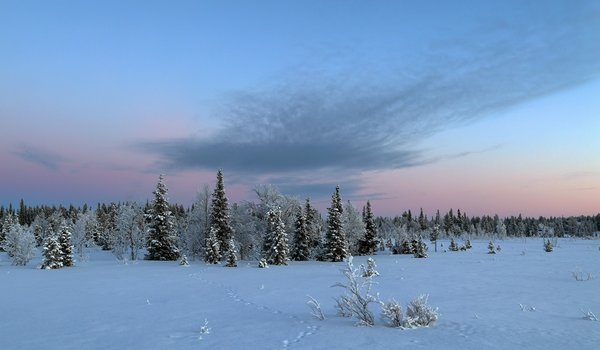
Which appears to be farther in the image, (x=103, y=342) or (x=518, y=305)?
(x=518, y=305)

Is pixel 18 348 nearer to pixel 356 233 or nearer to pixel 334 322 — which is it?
pixel 334 322

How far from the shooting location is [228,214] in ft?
164

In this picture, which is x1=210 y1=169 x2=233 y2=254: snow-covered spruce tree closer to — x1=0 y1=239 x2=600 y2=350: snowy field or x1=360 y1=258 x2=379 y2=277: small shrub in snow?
x1=0 y1=239 x2=600 y2=350: snowy field

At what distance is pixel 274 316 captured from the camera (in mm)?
13938

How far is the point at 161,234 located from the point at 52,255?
41.8ft

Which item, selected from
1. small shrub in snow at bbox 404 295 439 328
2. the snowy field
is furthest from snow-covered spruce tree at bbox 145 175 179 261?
small shrub in snow at bbox 404 295 439 328

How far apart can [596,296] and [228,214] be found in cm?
3900

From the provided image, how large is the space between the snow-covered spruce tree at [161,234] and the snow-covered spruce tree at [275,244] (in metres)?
12.5

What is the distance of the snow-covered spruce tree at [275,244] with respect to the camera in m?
42.3

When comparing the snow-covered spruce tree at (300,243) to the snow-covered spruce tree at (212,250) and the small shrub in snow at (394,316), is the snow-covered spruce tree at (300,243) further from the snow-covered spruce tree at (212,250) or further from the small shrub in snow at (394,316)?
the small shrub in snow at (394,316)

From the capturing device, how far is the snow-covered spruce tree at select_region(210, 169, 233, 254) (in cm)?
4869

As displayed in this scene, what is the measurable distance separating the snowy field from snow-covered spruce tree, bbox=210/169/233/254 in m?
23.4

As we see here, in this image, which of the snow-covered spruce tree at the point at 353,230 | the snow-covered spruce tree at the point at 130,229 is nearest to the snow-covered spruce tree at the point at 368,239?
the snow-covered spruce tree at the point at 353,230

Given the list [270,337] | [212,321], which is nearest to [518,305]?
[270,337]
